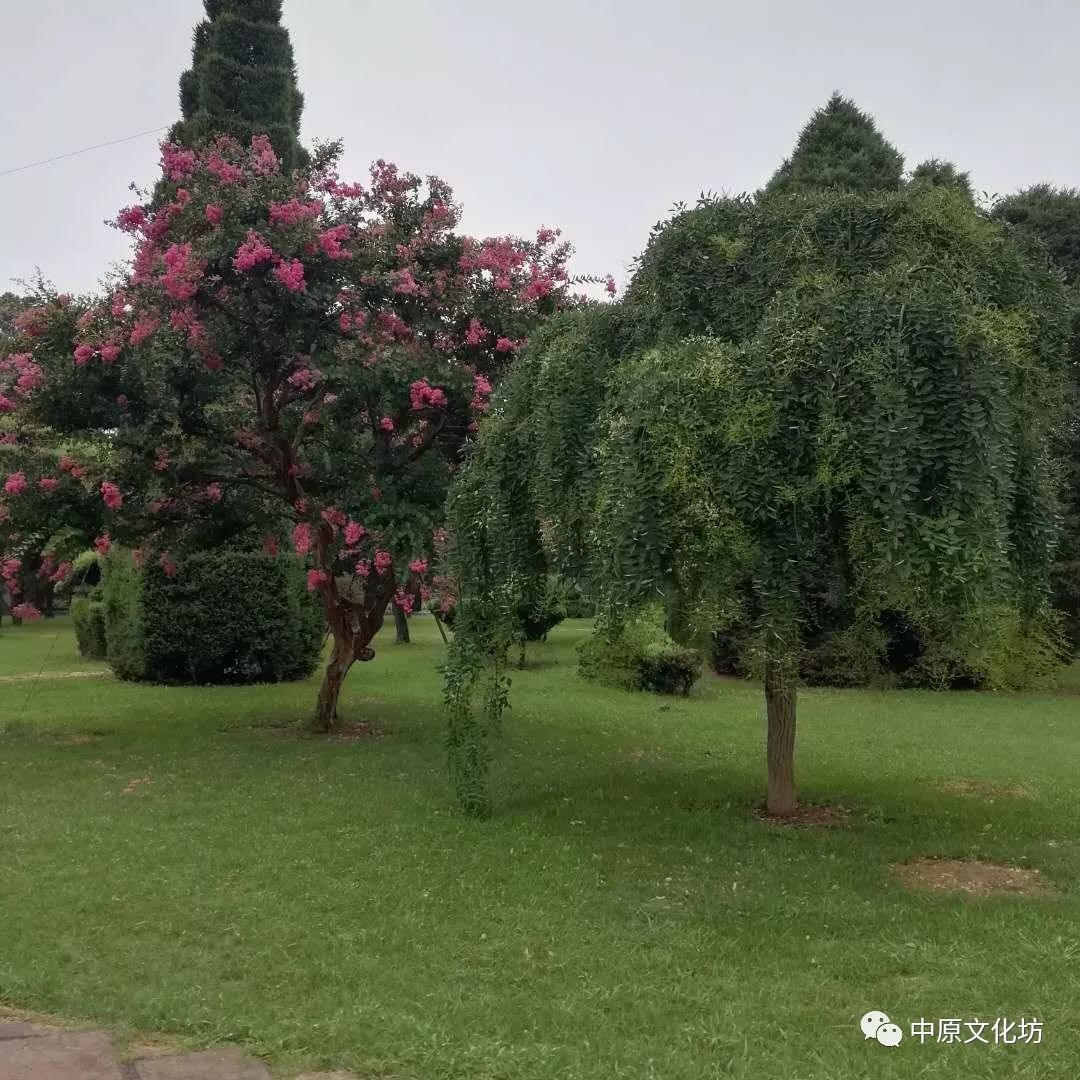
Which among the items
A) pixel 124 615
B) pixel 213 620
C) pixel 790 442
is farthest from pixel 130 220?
pixel 124 615

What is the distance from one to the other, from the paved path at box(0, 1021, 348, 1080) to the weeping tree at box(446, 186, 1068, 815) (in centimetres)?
267

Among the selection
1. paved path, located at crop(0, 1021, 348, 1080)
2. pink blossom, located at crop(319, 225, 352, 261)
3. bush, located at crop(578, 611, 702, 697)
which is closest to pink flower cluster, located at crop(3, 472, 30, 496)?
pink blossom, located at crop(319, 225, 352, 261)

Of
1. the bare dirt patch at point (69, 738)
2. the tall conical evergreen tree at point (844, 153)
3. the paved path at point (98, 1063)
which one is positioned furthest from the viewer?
the tall conical evergreen tree at point (844, 153)

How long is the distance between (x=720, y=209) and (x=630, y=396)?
1.59 meters

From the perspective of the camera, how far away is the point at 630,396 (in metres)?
5.44

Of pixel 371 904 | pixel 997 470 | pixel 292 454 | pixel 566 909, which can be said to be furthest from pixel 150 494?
pixel 997 470

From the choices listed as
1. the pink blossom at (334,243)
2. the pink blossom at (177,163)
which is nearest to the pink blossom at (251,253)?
the pink blossom at (334,243)

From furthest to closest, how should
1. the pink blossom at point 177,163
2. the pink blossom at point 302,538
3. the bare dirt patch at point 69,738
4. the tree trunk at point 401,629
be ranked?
the tree trunk at point 401,629
the bare dirt patch at point 69,738
the pink blossom at point 302,538
the pink blossom at point 177,163

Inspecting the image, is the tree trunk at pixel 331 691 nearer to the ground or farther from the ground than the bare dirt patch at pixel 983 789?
farther from the ground

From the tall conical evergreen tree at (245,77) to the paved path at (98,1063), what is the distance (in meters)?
17.4

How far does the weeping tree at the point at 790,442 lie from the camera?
4.85 meters

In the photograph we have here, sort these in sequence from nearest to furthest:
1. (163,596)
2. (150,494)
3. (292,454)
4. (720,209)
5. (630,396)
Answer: (630,396), (720,209), (150,494), (292,454), (163,596)

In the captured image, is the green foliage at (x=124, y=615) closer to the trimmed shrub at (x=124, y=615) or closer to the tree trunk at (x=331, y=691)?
the trimmed shrub at (x=124, y=615)

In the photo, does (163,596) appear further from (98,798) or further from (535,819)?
(535,819)
